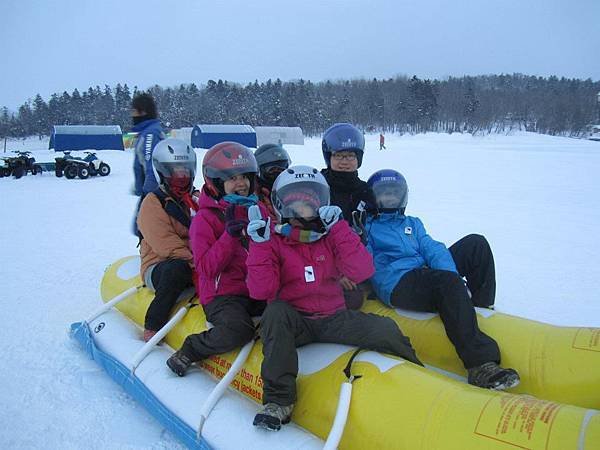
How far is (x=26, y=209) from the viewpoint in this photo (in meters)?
11.7

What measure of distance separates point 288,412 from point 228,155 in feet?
6.31

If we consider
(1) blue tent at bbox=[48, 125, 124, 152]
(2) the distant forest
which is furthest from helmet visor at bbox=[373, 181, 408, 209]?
(2) the distant forest

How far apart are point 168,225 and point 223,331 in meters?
1.38

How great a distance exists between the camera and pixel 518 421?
2027 mm

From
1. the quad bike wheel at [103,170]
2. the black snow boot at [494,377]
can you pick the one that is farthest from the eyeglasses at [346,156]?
the quad bike wheel at [103,170]

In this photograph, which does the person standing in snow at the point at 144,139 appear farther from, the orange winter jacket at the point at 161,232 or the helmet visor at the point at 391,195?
the helmet visor at the point at 391,195

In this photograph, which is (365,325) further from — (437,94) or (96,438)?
(437,94)

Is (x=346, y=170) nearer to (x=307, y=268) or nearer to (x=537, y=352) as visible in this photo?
(x=307, y=268)

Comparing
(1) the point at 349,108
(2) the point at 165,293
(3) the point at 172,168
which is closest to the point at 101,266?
(3) the point at 172,168

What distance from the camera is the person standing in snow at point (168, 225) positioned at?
385 centimetres

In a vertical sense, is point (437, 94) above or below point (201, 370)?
above

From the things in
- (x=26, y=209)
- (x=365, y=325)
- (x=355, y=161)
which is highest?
(x=355, y=161)

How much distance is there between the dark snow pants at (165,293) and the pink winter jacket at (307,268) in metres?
1.10

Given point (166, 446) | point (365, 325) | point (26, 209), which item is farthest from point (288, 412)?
point (26, 209)
